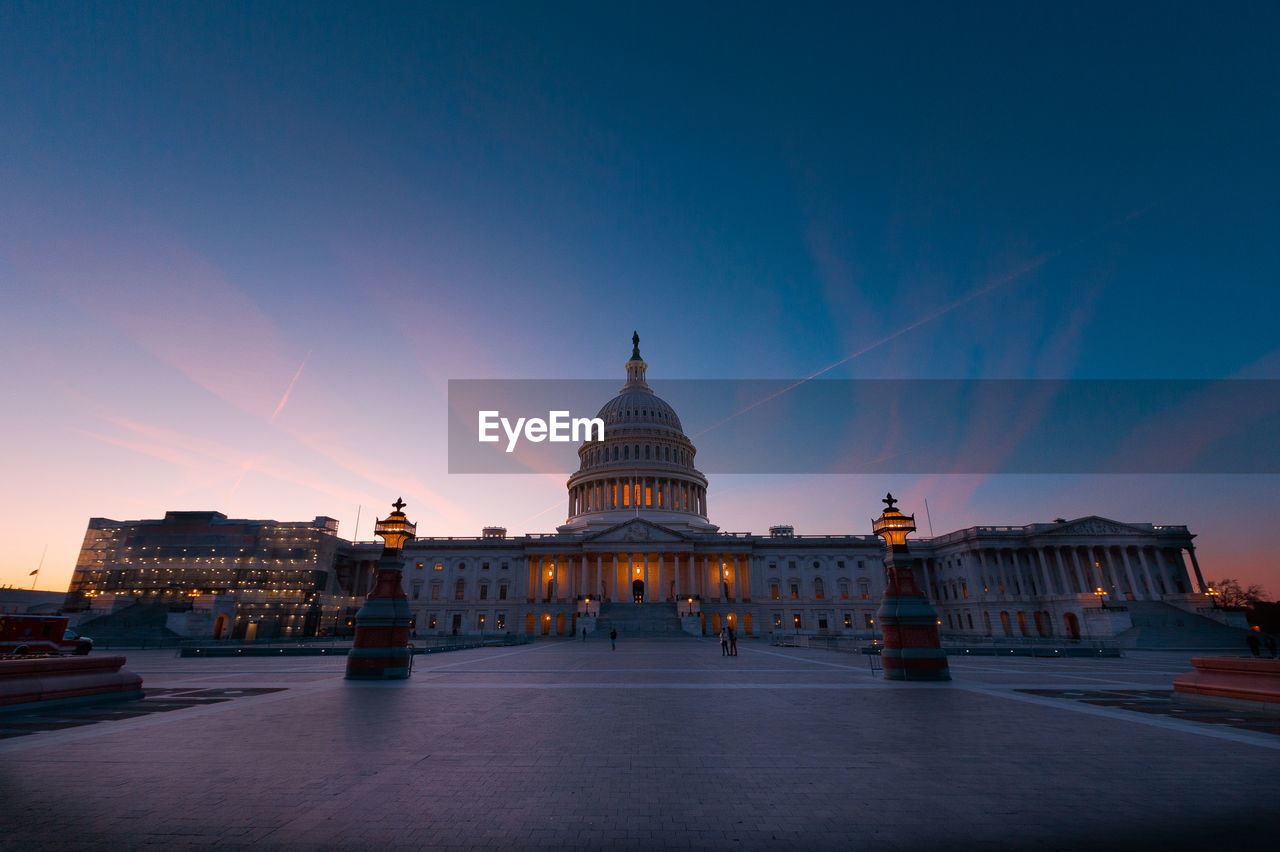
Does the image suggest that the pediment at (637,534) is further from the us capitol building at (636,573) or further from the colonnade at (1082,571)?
the colonnade at (1082,571)

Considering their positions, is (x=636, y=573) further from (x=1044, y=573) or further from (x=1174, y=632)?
(x=1174, y=632)

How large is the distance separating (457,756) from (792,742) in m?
5.70

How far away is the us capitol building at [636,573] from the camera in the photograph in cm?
7875

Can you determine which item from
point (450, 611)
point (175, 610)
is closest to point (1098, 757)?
point (175, 610)

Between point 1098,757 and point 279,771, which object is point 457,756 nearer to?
point 279,771

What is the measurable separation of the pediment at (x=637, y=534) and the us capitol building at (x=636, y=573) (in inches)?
10.7

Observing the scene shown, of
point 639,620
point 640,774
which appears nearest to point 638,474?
point 639,620

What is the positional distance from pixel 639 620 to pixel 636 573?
21.6 meters

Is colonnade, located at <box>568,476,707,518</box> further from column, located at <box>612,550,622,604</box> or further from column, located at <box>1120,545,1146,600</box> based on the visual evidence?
column, located at <box>1120,545,1146,600</box>

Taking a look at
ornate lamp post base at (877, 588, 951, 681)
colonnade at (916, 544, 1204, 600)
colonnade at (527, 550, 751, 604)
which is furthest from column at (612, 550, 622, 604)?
ornate lamp post base at (877, 588, 951, 681)

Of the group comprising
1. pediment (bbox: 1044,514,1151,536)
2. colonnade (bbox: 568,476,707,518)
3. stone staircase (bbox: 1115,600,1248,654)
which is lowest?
stone staircase (bbox: 1115,600,1248,654)

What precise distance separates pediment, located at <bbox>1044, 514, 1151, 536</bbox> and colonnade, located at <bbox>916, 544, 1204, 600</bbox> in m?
1.68

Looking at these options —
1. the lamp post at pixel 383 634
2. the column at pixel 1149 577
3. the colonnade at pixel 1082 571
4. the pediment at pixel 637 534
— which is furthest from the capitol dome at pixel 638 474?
the lamp post at pixel 383 634

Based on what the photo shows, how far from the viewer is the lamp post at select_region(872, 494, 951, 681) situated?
2016 cm
